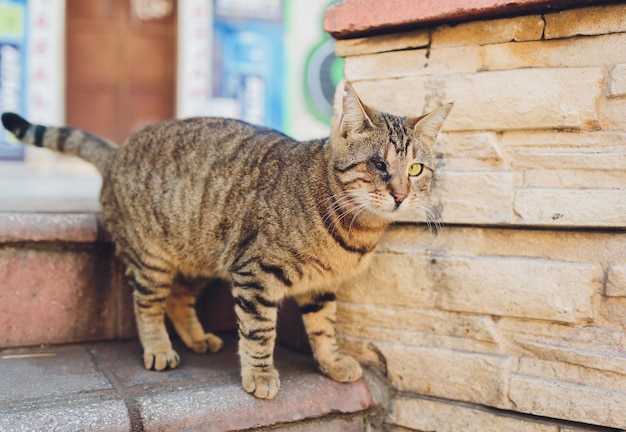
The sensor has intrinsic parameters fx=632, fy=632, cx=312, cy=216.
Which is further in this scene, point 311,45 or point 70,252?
point 311,45

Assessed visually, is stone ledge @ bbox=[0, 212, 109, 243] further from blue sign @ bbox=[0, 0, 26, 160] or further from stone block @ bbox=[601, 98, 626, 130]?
blue sign @ bbox=[0, 0, 26, 160]

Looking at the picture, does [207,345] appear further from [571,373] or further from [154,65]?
[154,65]

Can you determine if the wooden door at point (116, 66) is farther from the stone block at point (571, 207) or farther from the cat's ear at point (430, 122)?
the stone block at point (571, 207)

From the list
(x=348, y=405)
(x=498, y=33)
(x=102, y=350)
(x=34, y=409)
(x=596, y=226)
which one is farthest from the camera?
(x=102, y=350)

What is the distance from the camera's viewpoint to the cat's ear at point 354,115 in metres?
2.24

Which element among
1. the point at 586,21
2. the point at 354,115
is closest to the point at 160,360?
the point at 354,115

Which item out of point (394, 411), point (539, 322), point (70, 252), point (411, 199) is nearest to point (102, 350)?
point (70, 252)

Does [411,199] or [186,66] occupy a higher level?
[186,66]

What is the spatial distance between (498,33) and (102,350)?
2.07 metres

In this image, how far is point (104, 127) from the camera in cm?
819

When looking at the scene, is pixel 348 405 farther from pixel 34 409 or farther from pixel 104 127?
pixel 104 127

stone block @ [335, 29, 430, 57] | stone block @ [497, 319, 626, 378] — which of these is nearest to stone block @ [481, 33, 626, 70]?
stone block @ [335, 29, 430, 57]

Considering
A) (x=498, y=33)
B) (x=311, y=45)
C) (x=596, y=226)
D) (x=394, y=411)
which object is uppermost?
(x=311, y=45)

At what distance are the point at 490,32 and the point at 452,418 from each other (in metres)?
1.48
